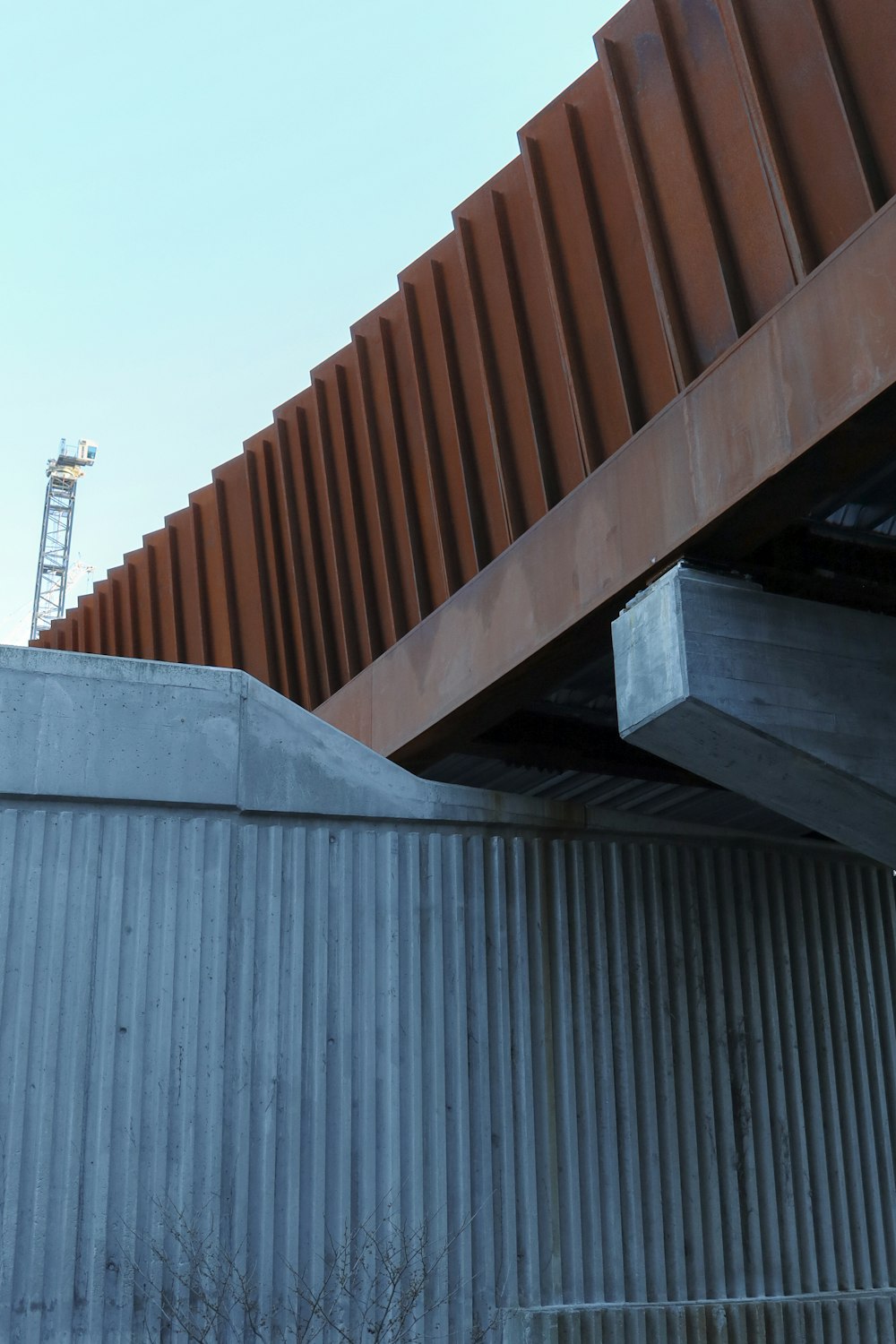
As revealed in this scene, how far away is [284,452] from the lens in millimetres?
13367

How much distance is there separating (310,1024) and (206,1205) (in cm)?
115

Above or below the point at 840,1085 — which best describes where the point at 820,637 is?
above

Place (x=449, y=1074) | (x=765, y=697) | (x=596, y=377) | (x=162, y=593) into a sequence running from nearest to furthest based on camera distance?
(x=765, y=697)
(x=449, y=1074)
(x=596, y=377)
(x=162, y=593)

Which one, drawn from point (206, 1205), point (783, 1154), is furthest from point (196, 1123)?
point (783, 1154)

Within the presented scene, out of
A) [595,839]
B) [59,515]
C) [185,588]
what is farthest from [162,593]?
[59,515]

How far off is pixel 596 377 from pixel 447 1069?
4.50 metres

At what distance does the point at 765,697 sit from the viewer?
26.4 feet

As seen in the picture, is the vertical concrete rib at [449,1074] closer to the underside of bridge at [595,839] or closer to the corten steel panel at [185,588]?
the underside of bridge at [595,839]

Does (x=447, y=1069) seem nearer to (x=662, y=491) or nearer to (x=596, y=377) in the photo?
(x=662, y=491)

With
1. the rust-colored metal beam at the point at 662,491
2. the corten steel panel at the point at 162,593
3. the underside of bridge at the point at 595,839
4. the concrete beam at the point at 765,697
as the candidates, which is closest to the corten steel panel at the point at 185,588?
the corten steel panel at the point at 162,593

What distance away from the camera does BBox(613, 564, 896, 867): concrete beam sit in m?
7.96

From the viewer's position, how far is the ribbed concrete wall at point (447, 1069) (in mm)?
7938

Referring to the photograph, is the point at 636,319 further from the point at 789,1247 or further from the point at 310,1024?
the point at 789,1247

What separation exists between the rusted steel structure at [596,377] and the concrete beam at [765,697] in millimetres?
393
